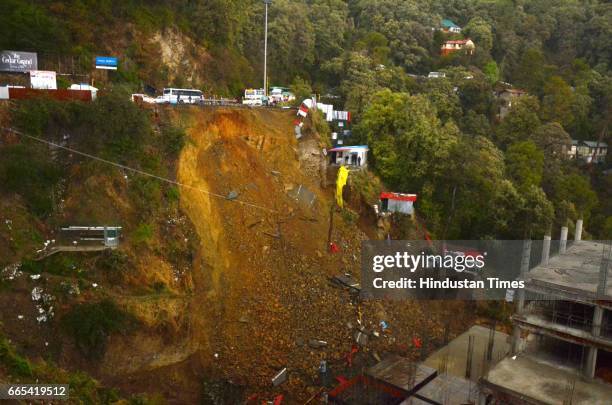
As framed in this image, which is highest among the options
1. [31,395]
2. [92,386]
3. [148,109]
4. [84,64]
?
[84,64]

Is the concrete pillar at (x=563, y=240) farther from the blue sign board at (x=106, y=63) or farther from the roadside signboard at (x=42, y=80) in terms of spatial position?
the blue sign board at (x=106, y=63)

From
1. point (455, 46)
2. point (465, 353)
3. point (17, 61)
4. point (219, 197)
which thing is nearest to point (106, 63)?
point (17, 61)

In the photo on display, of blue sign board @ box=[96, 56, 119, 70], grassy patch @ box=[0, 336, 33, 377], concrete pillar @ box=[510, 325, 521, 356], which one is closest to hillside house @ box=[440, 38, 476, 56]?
blue sign board @ box=[96, 56, 119, 70]

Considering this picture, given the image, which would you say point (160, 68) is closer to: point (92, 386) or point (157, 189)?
point (157, 189)

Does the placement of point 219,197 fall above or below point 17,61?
below

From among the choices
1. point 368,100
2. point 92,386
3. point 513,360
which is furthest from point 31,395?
point 368,100

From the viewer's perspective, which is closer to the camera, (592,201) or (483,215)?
(483,215)

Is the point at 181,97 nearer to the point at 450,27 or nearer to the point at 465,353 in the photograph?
the point at 465,353

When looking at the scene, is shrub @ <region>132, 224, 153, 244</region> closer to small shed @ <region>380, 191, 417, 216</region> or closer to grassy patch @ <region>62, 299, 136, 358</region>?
grassy patch @ <region>62, 299, 136, 358</region>
